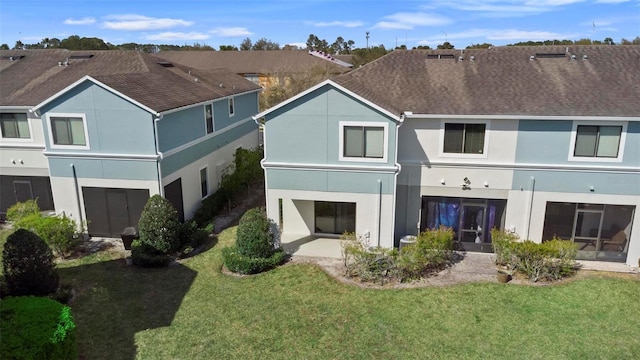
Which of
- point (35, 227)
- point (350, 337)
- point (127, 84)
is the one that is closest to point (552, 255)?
point (350, 337)

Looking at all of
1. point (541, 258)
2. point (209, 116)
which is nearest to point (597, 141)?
point (541, 258)

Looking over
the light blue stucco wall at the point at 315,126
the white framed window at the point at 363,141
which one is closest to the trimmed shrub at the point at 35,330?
the light blue stucco wall at the point at 315,126

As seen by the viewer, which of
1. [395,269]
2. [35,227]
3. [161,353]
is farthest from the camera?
[35,227]

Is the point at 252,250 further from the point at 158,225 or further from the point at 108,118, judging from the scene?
the point at 108,118

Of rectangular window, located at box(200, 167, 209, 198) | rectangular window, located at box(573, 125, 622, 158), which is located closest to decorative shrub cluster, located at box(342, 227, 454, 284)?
rectangular window, located at box(573, 125, 622, 158)

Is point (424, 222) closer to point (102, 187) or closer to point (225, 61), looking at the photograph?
point (102, 187)

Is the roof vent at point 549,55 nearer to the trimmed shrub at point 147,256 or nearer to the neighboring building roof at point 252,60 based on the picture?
the trimmed shrub at point 147,256
